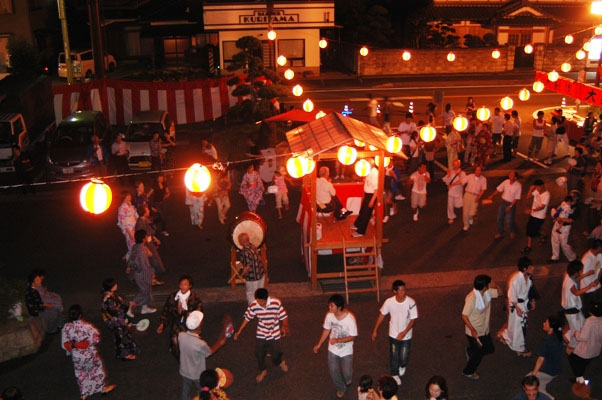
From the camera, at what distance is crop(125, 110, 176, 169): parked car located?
21.1 m

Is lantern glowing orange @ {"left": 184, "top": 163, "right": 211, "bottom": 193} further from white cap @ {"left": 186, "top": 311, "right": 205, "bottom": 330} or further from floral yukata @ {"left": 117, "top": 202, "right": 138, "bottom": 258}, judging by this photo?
white cap @ {"left": 186, "top": 311, "right": 205, "bottom": 330}

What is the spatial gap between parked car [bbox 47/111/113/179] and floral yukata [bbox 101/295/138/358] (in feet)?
35.6

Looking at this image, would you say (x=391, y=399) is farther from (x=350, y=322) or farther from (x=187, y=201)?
(x=187, y=201)

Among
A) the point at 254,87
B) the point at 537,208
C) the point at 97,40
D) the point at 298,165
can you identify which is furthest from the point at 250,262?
the point at 97,40

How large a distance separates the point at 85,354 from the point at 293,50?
33.6 meters

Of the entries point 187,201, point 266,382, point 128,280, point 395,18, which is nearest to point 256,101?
point 187,201

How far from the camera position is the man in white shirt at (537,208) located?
14023 mm

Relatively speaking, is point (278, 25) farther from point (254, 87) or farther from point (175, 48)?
point (254, 87)

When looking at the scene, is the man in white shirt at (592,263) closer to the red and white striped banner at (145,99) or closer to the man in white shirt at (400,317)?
the man in white shirt at (400,317)

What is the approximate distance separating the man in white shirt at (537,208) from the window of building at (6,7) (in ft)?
123

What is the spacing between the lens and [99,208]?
11.7m

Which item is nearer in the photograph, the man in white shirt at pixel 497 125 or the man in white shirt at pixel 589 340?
the man in white shirt at pixel 589 340

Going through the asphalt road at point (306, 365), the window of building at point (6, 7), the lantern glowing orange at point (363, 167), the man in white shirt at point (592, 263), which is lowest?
the asphalt road at point (306, 365)

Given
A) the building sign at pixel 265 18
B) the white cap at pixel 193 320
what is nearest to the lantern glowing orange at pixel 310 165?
the white cap at pixel 193 320
